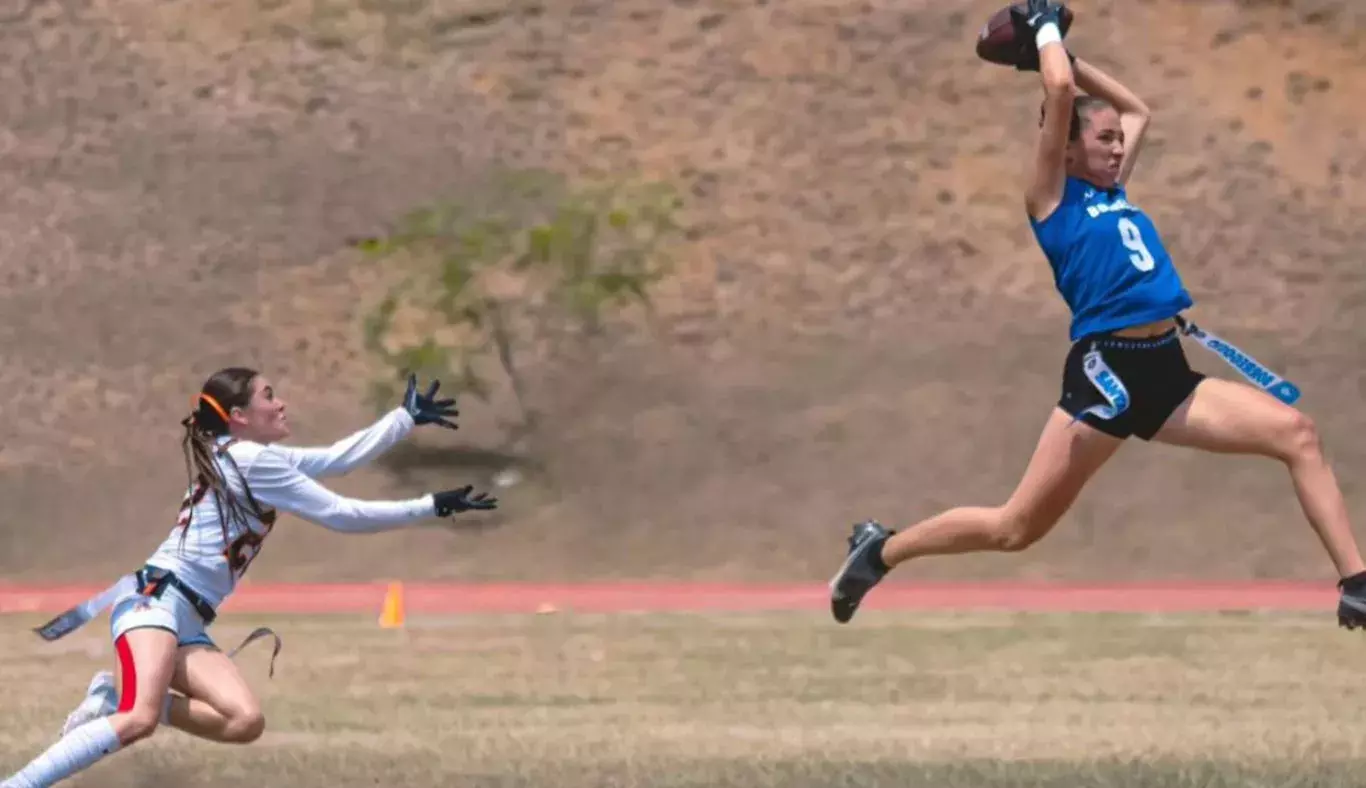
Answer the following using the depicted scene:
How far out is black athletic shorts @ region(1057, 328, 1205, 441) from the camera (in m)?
7.39

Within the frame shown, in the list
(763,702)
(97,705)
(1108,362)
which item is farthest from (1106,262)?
(763,702)

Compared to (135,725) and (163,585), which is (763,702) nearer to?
(163,585)

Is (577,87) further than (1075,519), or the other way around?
(577,87)

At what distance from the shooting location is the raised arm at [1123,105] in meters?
8.00

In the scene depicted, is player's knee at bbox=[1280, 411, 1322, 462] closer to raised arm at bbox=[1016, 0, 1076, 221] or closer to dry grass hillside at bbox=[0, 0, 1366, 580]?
raised arm at bbox=[1016, 0, 1076, 221]

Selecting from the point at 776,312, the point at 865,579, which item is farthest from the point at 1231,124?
A: the point at 865,579

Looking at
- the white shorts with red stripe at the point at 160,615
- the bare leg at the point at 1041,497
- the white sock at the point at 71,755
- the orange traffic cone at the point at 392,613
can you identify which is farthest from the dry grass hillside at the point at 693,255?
the white sock at the point at 71,755

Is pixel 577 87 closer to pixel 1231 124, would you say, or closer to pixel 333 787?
pixel 1231 124

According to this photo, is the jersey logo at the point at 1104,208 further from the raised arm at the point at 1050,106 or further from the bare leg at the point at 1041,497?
the bare leg at the point at 1041,497

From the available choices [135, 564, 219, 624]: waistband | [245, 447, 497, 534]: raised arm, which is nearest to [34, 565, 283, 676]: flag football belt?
[135, 564, 219, 624]: waistband

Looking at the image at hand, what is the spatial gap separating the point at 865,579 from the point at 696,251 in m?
19.0

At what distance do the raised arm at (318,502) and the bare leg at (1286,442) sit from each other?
238cm

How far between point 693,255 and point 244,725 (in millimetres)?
20600

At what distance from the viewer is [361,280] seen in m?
27.2
